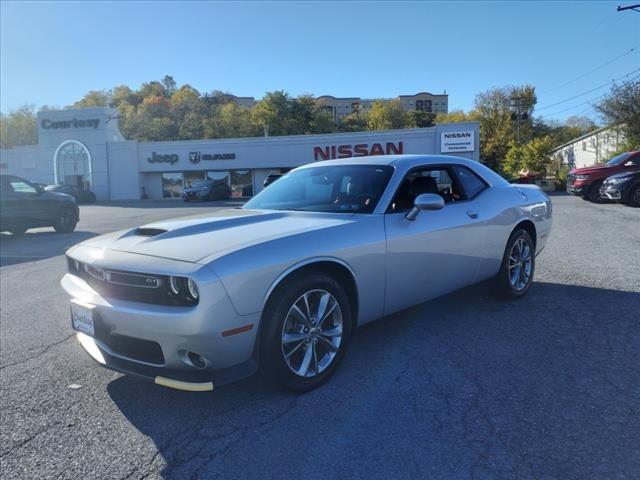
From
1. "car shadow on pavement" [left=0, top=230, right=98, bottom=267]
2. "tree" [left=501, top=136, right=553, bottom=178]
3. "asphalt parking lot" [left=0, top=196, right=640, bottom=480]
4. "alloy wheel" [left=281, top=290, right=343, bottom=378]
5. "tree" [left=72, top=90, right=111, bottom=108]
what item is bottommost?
"asphalt parking lot" [left=0, top=196, right=640, bottom=480]

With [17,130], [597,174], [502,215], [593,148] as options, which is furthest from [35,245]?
[17,130]

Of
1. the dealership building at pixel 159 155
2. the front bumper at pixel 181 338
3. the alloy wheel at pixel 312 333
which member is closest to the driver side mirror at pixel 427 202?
the alloy wheel at pixel 312 333

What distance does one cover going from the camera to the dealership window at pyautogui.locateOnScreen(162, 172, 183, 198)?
38250mm

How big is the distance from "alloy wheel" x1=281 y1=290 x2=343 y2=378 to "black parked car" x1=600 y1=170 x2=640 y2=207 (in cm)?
1552

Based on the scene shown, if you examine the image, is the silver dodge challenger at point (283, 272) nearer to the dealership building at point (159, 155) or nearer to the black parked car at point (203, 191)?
the black parked car at point (203, 191)

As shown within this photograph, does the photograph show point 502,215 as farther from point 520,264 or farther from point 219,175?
point 219,175

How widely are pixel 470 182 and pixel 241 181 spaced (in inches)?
1299

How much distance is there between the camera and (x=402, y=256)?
3.83m

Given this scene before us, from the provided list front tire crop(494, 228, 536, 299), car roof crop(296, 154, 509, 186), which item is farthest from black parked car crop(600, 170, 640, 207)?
car roof crop(296, 154, 509, 186)

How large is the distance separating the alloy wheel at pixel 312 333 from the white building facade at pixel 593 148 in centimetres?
3361

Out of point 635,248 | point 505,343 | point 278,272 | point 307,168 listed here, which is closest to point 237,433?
point 278,272

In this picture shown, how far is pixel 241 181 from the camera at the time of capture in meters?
36.9

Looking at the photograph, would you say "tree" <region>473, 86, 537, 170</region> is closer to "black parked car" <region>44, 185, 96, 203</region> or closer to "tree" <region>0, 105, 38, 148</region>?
"black parked car" <region>44, 185, 96, 203</region>

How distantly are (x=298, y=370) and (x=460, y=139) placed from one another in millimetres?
32223
